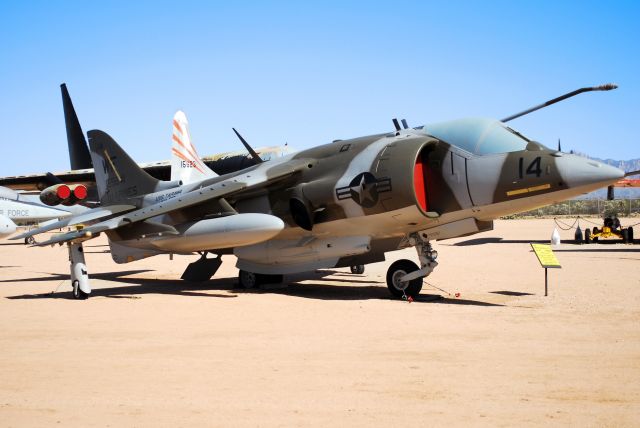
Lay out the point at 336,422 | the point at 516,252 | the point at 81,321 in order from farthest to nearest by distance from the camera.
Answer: the point at 516,252, the point at 81,321, the point at 336,422

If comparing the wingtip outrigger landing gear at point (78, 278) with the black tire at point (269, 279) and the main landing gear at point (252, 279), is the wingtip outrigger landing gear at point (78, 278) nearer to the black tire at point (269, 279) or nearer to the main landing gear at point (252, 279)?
the main landing gear at point (252, 279)

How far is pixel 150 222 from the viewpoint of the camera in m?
13.7

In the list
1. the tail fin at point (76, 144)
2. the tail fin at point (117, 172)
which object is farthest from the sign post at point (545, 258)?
the tail fin at point (76, 144)

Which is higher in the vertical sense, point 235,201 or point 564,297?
point 235,201

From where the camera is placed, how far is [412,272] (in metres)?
12.0

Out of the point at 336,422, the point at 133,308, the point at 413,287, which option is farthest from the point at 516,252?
the point at 336,422

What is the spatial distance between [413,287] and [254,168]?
4.19m

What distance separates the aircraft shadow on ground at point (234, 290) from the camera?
1256cm

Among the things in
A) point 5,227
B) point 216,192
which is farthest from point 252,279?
point 5,227

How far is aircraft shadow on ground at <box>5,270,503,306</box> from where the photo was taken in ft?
41.2

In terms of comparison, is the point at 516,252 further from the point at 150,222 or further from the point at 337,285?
the point at 150,222

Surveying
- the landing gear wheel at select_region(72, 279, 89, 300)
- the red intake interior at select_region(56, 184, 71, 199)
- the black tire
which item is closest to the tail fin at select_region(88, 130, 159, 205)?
the red intake interior at select_region(56, 184, 71, 199)

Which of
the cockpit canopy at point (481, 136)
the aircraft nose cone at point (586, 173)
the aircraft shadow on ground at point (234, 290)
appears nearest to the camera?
the aircraft nose cone at point (586, 173)

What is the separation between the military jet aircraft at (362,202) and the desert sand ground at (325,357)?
0.84 metres
